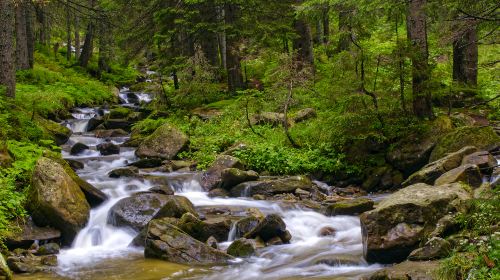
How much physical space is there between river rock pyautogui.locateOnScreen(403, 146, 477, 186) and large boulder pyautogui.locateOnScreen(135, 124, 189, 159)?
760cm

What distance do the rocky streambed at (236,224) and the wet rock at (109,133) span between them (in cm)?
521

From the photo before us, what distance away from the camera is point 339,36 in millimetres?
13133

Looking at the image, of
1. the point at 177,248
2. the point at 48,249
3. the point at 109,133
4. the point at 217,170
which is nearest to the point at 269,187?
the point at 217,170

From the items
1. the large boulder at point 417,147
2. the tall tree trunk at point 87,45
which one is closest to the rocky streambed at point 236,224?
the large boulder at point 417,147

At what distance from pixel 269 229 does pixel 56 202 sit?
13.4 feet

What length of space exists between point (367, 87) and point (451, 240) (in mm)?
7199

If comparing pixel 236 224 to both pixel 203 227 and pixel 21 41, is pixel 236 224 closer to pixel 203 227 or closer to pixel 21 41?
pixel 203 227

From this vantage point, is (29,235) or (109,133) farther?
(109,133)

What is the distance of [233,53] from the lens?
20.1 meters

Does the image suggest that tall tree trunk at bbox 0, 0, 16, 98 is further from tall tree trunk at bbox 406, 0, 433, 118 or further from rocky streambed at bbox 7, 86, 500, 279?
tall tree trunk at bbox 406, 0, 433, 118

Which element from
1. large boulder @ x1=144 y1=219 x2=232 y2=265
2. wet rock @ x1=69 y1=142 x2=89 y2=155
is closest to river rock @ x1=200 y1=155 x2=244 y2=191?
large boulder @ x1=144 y1=219 x2=232 y2=265

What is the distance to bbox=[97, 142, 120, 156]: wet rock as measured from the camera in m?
16.3

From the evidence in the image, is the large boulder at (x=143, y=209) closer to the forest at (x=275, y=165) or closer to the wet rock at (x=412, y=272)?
the forest at (x=275, y=165)

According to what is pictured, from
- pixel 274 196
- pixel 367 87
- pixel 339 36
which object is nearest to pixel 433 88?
pixel 367 87
